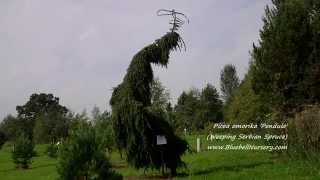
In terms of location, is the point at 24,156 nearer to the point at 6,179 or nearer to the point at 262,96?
the point at 6,179

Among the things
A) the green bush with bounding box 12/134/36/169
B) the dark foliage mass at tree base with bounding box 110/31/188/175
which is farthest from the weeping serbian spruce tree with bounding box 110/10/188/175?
the green bush with bounding box 12/134/36/169

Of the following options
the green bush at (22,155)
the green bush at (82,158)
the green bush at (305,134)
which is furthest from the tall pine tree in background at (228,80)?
the green bush at (82,158)

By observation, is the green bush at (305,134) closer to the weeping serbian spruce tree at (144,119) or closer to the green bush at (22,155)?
the weeping serbian spruce tree at (144,119)

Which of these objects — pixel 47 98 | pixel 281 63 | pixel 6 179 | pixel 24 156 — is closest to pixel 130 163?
pixel 6 179

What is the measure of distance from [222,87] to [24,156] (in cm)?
7823

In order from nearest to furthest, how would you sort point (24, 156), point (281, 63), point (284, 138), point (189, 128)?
point (284, 138), point (281, 63), point (24, 156), point (189, 128)

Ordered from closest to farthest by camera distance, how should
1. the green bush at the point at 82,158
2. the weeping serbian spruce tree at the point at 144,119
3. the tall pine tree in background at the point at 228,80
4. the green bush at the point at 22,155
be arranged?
1. the green bush at the point at 82,158
2. the weeping serbian spruce tree at the point at 144,119
3. the green bush at the point at 22,155
4. the tall pine tree in background at the point at 228,80

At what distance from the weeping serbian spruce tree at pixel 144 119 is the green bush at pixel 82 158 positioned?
197 inches

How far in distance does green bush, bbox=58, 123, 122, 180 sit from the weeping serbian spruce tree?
5.01 metres

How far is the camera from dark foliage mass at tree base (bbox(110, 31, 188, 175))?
20.4 metres

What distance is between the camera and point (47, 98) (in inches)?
4705

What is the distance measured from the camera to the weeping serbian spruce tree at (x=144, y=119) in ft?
66.9

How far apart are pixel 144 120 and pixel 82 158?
5412mm

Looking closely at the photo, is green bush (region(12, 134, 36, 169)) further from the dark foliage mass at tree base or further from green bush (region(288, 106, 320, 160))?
green bush (region(288, 106, 320, 160))
